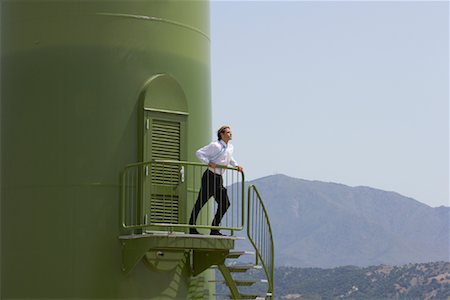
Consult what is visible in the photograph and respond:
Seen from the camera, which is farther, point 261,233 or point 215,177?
point 261,233

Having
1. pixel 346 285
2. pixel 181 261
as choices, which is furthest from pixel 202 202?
pixel 346 285

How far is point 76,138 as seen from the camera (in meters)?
20.9

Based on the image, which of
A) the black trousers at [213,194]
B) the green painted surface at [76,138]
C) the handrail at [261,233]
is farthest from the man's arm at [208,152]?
the green painted surface at [76,138]

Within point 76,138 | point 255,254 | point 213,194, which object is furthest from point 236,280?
point 76,138

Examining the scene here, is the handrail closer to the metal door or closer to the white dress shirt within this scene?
the white dress shirt

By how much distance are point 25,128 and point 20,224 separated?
1544 mm

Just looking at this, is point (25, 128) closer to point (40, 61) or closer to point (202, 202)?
point (40, 61)

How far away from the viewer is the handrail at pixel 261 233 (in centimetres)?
2100

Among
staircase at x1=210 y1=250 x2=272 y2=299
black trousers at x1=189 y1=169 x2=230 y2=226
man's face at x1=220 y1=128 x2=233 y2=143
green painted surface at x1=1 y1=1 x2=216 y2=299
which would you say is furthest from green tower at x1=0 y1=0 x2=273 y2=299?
man's face at x1=220 y1=128 x2=233 y2=143

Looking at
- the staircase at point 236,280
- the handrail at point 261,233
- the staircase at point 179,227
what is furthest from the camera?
the staircase at point 236,280

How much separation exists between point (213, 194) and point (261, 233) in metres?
1.16

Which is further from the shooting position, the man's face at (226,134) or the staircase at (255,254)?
the staircase at (255,254)

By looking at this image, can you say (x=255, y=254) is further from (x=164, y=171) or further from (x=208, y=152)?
(x=164, y=171)

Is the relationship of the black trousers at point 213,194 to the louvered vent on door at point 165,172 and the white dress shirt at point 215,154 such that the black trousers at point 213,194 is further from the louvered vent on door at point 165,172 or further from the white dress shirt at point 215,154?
the louvered vent on door at point 165,172
